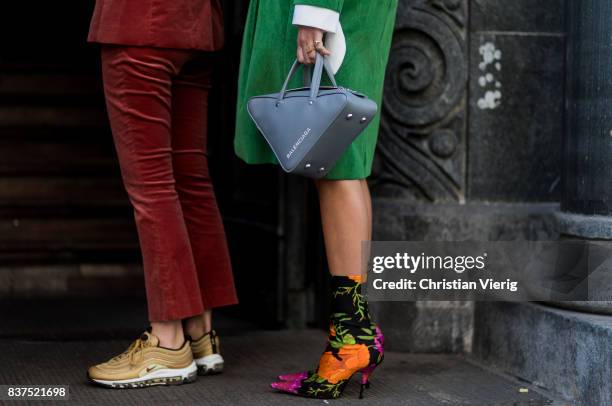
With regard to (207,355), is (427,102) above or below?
above

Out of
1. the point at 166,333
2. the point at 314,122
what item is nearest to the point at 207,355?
the point at 166,333

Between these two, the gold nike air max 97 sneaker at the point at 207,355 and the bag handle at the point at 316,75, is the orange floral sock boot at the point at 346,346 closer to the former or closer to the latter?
the gold nike air max 97 sneaker at the point at 207,355

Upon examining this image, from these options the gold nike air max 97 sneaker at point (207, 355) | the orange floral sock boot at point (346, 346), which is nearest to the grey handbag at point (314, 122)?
the orange floral sock boot at point (346, 346)

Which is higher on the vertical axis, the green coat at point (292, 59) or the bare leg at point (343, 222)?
the green coat at point (292, 59)

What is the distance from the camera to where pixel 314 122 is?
9.95ft

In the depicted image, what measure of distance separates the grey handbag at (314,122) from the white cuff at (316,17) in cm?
9

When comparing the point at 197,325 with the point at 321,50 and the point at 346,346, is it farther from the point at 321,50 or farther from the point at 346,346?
the point at 321,50

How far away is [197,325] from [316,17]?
1.13 m

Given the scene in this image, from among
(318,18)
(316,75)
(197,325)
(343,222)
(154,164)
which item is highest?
(318,18)

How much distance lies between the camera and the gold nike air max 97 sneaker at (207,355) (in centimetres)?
365

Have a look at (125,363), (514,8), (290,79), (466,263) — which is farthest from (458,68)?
(125,363)

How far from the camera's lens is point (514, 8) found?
4059 mm

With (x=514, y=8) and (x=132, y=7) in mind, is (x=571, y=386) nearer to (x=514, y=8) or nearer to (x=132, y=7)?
(x=514, y=8)

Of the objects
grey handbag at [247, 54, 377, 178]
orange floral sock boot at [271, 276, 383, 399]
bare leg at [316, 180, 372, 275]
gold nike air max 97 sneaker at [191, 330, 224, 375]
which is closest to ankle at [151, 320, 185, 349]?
gold nike air max 97 sneaker at [191, 330, 224, 375]
